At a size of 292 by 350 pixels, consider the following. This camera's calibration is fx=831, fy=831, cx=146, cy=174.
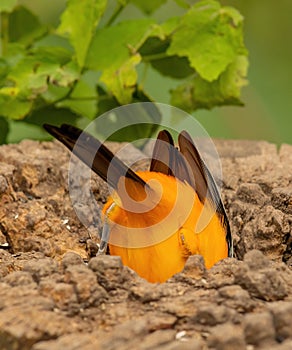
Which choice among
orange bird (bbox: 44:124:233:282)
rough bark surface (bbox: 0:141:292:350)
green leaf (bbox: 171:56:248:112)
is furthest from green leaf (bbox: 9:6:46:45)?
orange bird (bbox: 44:124:233:282)

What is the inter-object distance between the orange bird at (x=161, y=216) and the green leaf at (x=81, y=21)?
0.66 metres

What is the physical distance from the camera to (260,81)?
2.85m

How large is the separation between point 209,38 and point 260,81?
885mm

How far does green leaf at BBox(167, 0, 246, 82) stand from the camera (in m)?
1.99

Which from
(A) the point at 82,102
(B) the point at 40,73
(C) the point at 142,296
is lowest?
(C) the point at 142,296

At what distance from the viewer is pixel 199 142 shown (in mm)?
1993

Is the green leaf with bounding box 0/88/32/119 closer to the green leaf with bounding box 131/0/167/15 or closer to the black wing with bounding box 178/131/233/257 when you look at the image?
the green leaf with bounding box 131/0/167/15

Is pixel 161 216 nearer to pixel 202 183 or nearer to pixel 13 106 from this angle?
pixel 202 183

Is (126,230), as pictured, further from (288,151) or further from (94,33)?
(94,33)

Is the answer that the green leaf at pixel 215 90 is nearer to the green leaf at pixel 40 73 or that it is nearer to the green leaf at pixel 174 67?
the green leaf at pixel 174 67

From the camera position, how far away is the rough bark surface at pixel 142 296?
3.27ft

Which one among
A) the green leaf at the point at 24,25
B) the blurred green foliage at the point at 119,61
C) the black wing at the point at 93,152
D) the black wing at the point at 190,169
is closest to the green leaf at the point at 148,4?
the blurred green foliage at the point at 119,61

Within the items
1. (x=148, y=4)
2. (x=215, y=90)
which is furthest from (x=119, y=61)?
(x=148, y=4)

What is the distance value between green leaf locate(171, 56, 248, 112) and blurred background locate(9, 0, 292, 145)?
530 mm
